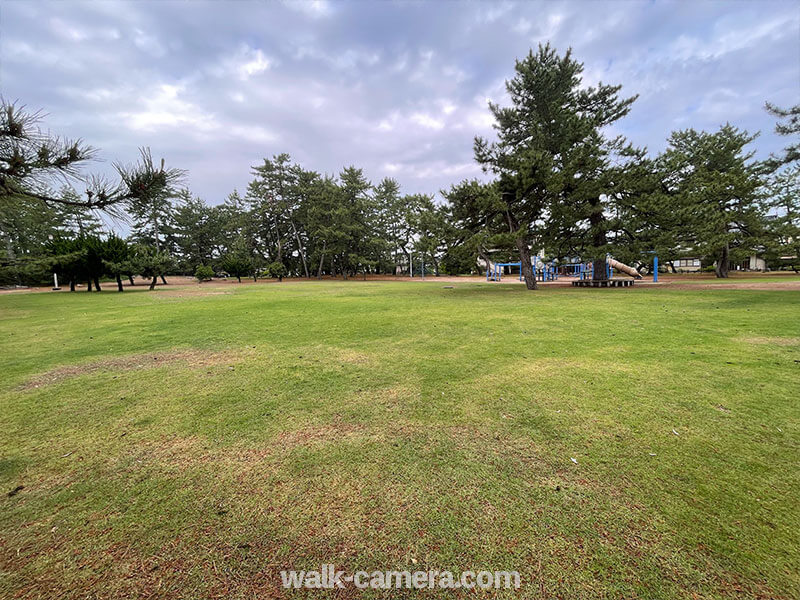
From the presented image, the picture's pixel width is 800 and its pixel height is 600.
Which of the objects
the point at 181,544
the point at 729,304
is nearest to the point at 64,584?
the point at 181,544

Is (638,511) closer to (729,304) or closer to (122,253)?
(729,304)

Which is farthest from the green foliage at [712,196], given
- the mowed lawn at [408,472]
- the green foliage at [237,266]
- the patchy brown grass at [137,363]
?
the green foliage at [237,266]

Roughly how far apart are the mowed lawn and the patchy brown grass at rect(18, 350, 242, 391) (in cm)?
5

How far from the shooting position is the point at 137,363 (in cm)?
438

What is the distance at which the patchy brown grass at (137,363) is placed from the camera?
380 cm

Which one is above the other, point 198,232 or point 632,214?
point 198,232

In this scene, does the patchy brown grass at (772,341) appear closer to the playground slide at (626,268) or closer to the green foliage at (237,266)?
the playground slide at (626,268)

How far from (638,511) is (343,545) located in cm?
142

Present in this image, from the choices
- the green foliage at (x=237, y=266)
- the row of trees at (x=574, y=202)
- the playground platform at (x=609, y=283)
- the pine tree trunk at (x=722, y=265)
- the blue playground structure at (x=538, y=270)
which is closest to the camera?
the row of trees at (x=574, y=202)

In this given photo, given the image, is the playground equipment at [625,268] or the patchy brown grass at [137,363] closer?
the patchy brown grass at [137,363]

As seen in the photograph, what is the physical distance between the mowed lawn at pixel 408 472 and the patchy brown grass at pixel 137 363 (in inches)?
2.0

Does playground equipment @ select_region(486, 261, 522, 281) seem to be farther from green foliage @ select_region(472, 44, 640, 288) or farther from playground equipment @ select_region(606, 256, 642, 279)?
green foliage @ select_region(472, 44, 640, 288)

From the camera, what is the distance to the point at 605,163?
15578 millimetres

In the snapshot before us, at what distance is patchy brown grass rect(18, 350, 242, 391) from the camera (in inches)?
149
